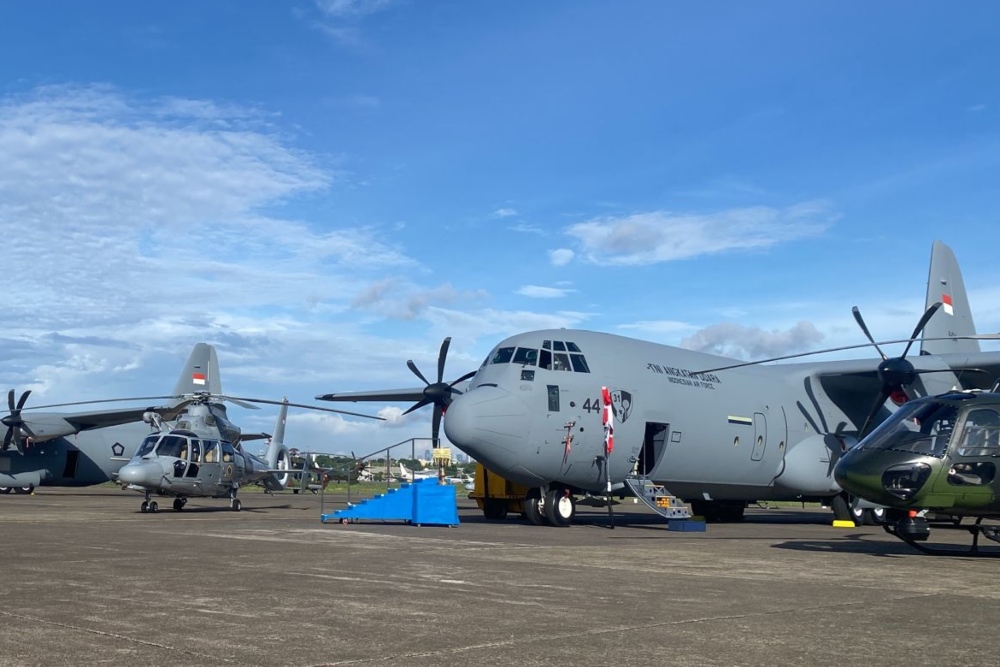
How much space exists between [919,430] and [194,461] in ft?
71.1

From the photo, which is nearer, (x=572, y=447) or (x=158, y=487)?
(x=572, y=447)

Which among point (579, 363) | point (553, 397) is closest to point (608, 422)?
point (553, 397)

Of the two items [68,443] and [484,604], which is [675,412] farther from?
[68,443]

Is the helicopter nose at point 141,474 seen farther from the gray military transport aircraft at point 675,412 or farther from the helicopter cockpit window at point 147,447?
the gray military transport aircraft at point 675,412

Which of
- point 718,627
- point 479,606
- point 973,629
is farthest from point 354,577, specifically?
point 973,629

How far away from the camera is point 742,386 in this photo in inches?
1101

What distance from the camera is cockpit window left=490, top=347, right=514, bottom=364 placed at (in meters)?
22.8

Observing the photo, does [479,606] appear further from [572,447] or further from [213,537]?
[572,447]

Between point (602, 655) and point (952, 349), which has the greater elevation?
point (952, 349)

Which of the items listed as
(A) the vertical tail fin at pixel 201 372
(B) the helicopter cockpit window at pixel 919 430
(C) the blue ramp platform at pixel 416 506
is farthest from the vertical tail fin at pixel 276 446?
(B) the helicopter cockpit window at pixel 919 430

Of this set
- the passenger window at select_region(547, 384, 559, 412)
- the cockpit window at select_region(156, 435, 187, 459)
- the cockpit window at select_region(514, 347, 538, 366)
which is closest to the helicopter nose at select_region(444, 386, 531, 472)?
the passenger window at select_region(547, 384, 559, 412)

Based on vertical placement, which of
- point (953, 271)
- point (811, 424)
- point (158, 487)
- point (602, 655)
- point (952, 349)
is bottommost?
point (602, 655)

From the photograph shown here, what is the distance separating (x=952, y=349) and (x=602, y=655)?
99.9 ft

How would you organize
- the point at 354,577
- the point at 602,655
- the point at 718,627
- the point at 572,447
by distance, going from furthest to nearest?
the point at 572,447 → the point at 354,577 → the point at 718,627 → the point at 602,655
